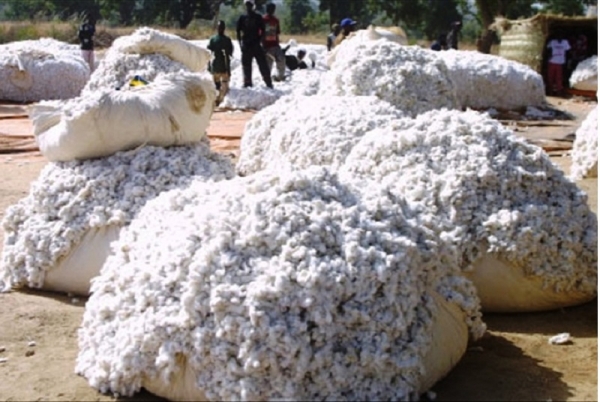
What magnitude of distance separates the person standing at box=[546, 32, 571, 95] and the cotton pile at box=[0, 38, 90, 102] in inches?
311

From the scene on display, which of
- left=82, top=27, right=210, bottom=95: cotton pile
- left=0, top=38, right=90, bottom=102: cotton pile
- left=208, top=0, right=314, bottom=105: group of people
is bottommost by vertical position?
left=0, top=38, right=90, bottom=102: cotton pile

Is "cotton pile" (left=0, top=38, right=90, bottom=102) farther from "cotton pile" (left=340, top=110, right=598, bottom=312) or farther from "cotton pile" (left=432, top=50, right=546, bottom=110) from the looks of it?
"cotton pile" (left=340, top=110, right=598, bottom=312)

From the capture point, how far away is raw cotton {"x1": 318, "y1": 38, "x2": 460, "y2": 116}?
620 centimetres

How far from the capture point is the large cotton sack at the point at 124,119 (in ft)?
13.6

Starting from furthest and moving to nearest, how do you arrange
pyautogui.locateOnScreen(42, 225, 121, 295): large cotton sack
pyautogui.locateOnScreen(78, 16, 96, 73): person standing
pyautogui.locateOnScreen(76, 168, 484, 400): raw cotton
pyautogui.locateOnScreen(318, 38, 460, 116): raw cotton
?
pyautogui.locateOnScreen(78, 16, 96, 73): person standing, pyautogui.locateOnScreen(318, 38, 460, 116): raw cotton, pyautogui.locateOnScreen(42, 225, 121, 295): large cotton sack, pyautogui.locateOnScreen(76, 168, 484, 400): raw cotton

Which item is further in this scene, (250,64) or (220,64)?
(250,64)

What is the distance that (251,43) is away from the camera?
14156 millimetres

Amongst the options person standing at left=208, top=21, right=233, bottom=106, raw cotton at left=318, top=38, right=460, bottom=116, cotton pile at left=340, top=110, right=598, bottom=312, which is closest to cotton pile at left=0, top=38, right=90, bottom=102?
person standing at left=208, top=21, right=233, bottom=106

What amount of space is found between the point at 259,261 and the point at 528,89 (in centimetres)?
1119

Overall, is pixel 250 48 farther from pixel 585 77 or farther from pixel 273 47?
pixel 585 77

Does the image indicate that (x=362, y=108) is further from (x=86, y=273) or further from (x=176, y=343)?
(x=176, y=343)

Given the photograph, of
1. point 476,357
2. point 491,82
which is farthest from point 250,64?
point 476,357

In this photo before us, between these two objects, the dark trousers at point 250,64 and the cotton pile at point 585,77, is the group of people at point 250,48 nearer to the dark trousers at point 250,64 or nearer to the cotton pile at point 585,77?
the dark trousers at point 250,64

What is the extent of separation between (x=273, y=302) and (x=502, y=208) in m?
1.39
